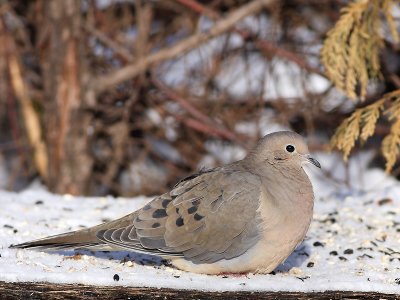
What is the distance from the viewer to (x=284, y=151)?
15.1ft

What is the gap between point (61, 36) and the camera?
7387 mm

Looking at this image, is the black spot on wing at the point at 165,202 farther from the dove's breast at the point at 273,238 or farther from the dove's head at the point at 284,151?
the dove's head at the point at 284,151

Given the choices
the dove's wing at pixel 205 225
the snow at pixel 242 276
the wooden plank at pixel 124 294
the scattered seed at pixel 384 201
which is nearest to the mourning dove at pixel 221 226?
the dove's wing at pixel 205 225

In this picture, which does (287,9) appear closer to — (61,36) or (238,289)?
(61,36)

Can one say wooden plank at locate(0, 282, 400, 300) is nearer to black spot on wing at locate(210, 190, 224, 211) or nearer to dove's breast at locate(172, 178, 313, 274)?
dove's breast at locate(172, 178, 313, 274)

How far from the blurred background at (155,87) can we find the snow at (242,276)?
51.7 inches

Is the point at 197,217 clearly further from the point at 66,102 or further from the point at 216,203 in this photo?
the point at 66,102

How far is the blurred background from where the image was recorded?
742 cm

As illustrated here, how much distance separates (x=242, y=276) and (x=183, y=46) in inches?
124

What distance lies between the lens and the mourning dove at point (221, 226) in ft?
14.1

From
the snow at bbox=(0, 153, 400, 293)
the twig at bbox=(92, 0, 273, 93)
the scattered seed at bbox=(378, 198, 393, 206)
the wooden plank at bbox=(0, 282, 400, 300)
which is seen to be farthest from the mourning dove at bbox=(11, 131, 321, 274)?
the twig at bbox=(92, 0, 273, 93)

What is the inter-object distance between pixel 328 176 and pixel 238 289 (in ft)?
12.5

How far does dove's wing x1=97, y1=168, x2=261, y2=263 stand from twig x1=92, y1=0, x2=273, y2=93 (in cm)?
274

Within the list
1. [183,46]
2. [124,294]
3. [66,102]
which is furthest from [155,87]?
[124,294]
